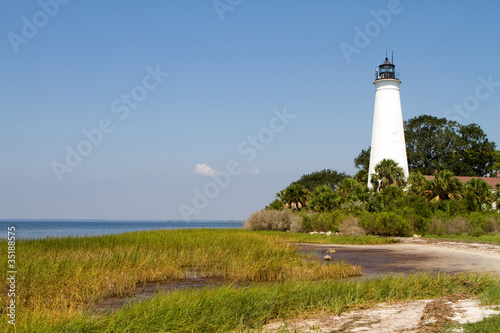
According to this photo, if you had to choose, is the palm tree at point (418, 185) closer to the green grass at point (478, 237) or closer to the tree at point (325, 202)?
the tree at point (325, 202)

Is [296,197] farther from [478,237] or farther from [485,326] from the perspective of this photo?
[485,326]

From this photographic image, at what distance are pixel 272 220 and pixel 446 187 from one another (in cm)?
1479

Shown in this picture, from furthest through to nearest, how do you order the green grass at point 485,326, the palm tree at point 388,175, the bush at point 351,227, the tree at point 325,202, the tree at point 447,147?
1. the tree at point 447,147
2. the palm tree at point 388,175
3. the tree at point 325,202
4. the bush at point 351,227
5. the green grass at point 485,326

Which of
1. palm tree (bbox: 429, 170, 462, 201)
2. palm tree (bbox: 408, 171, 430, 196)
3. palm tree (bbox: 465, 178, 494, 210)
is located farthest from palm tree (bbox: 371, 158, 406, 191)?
palm tree (bbox: 465, 178, 494, 210)

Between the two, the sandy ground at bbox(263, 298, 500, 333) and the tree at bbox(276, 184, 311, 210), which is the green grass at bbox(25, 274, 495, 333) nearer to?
the sandy ground at bbox(263, 298, 500, 333)

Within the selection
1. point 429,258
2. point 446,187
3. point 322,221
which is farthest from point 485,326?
point 446,187

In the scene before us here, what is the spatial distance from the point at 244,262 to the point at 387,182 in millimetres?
29975

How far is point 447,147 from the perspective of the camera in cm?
6184

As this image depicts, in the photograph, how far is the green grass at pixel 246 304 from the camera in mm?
7266

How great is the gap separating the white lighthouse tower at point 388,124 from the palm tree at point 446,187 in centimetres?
503

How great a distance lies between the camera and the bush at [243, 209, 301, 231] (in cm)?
4078

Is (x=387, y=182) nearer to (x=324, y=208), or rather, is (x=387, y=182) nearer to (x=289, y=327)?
(x=324, y=208)

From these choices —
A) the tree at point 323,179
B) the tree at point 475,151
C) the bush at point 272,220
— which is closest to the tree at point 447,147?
the tree at point 475,151

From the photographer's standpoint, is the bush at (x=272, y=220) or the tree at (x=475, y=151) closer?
the bush at (x=272, y=220)
